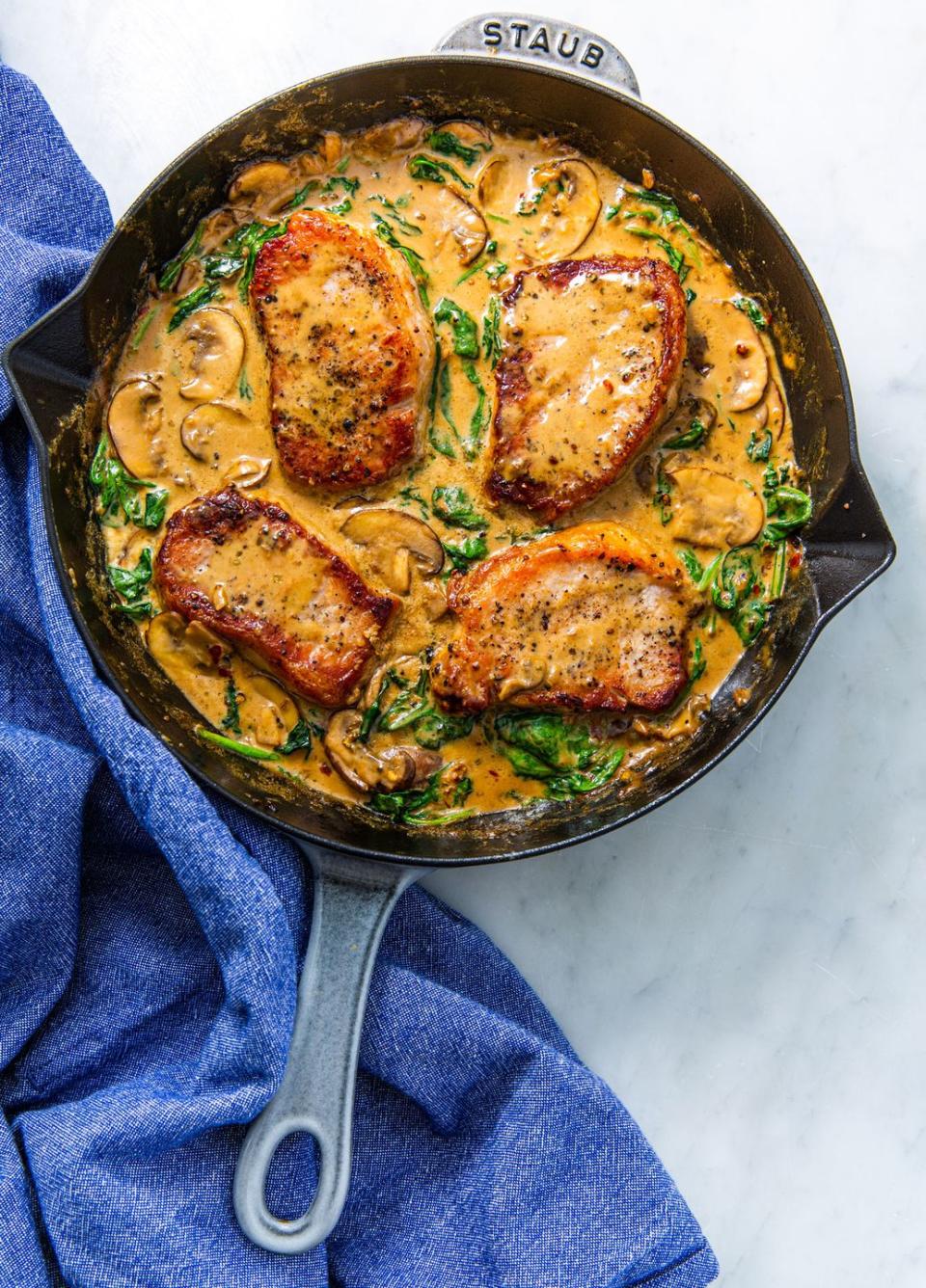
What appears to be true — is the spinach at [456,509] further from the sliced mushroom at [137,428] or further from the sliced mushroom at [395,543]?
the sliced mushroom at [137,428]

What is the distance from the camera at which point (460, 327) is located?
3943 mm

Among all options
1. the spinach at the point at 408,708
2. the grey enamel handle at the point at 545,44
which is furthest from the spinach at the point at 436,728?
the grey enamel handle at the point at 545,44

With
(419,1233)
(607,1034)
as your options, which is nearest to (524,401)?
(607,1034)

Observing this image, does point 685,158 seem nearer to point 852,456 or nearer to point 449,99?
point 449,99

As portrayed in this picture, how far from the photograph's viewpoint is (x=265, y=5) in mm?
4289

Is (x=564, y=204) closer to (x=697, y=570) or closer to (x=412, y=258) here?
(x=412, y=258)

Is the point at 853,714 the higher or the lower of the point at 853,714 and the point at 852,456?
the lower

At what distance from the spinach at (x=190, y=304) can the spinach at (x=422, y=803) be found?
1.70 meters

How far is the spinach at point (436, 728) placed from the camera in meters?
3.94

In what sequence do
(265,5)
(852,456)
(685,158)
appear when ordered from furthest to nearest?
(265,5), (685,158), (852,456)

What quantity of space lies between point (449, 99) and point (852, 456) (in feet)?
5.90

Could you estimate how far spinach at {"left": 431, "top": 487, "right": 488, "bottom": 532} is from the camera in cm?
393

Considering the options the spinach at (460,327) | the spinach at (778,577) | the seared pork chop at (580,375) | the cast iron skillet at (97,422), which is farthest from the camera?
the spinach at (778,577)

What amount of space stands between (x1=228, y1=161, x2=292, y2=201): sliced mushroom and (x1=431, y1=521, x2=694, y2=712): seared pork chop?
58.8 inches
